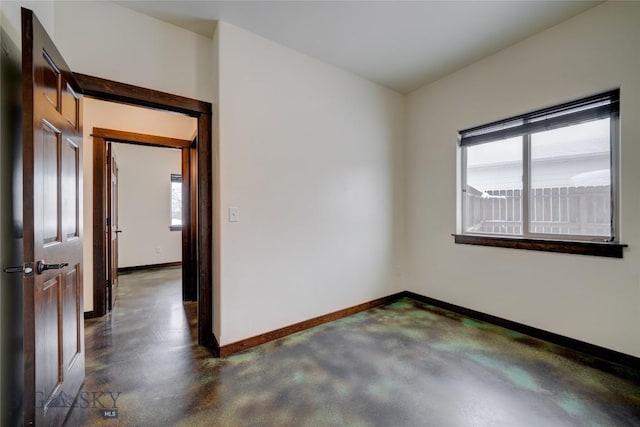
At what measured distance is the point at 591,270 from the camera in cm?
228

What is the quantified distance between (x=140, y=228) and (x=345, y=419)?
5.89 meters

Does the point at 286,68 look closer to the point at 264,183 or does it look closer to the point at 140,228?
the point at 264,183

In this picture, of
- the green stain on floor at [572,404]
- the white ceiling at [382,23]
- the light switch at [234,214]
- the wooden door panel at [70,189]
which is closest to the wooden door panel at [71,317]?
the wooden door panel at [70,189]

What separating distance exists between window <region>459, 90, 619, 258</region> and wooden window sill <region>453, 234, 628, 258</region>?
0.39ft

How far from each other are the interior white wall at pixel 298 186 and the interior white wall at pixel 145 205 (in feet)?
14.0

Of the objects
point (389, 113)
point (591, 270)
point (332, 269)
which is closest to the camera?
point (591, 270)

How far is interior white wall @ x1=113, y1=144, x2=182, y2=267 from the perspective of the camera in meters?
5.60

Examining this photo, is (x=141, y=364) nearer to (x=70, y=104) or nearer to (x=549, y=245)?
(x=70, y=104)

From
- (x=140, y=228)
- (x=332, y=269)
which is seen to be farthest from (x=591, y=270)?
(x=140, y=228)

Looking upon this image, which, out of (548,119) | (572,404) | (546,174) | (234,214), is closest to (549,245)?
(546,174)

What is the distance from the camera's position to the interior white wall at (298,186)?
2.38m

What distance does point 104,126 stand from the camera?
3.24 m

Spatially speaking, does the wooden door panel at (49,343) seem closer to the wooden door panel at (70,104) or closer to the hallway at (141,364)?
the hallway at (141,364)

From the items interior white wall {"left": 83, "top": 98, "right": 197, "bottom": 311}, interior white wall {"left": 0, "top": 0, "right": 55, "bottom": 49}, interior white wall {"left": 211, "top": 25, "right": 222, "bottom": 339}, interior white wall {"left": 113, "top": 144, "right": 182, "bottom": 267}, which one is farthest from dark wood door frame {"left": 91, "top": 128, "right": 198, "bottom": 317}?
interior white wall {"left": 113, "top": 144, "right": 182, "bottom": 267}
